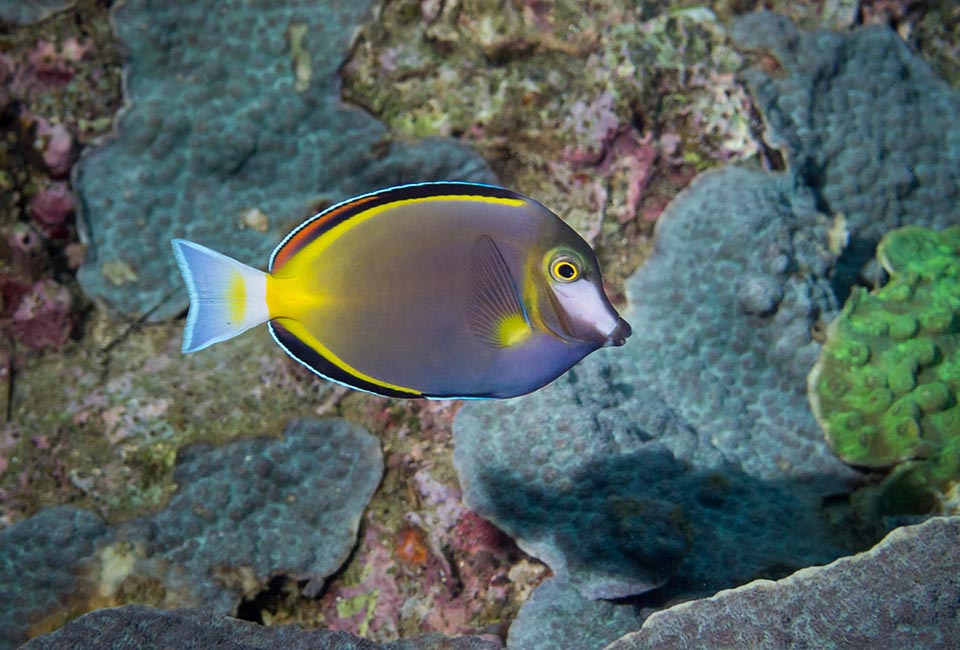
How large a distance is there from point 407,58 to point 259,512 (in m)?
2.80

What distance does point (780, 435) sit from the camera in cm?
351

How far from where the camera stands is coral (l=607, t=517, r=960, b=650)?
2.19 m

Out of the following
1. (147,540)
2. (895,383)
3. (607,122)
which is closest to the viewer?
(147,540)

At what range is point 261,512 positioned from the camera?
11.0ft

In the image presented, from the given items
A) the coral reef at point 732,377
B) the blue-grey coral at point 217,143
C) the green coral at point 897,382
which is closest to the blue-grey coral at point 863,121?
the coral reef at point 732,377

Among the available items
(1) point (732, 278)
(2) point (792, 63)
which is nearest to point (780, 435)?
(1) point (732, 278)

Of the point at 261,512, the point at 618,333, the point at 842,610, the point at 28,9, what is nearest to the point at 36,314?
the point at 28,9

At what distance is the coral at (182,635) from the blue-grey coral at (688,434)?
0.73 m

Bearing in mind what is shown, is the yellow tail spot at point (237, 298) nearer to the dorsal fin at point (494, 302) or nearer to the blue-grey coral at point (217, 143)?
the dorsal fin at point (494, 302)

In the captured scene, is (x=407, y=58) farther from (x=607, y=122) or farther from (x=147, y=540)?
(x=147, y=540)

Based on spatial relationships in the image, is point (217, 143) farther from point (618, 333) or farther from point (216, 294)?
point (618, 333)

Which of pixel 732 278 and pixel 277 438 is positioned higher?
pixel 732 278

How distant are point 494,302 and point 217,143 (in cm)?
319

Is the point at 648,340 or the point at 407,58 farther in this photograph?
the point at 407,58
